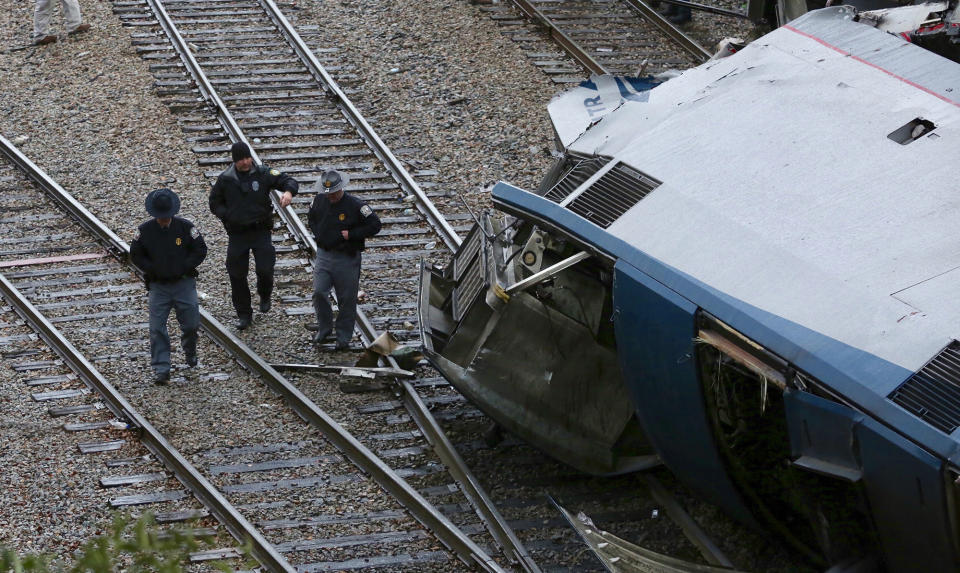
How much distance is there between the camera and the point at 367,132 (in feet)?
46.3

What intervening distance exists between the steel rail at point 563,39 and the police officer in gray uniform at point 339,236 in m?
6.16

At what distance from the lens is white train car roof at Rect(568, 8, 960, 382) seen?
6.65m

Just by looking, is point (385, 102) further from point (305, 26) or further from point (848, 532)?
point (848, 532)

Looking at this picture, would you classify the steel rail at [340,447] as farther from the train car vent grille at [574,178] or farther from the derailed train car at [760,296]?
the train car vent grille at [574,178]

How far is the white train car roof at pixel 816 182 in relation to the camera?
262 inches

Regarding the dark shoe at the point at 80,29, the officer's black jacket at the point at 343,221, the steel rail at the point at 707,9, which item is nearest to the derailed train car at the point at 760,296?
the officer's black jacket at the point at 343,221

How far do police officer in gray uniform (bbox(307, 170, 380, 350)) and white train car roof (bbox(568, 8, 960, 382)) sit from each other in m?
1.91

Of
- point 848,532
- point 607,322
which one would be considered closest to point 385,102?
point 607,322

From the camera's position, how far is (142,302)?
1117 centimetres

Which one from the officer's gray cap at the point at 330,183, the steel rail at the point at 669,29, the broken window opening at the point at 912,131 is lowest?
the steel rail at the point at 669,29

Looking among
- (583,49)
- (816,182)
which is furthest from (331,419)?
(583,49)

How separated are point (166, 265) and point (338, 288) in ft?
4.49

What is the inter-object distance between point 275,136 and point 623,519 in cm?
732

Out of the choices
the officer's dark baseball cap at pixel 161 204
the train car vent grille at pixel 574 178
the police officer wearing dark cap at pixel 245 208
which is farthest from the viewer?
the police officer wearing dark cap at pixel 245 208
